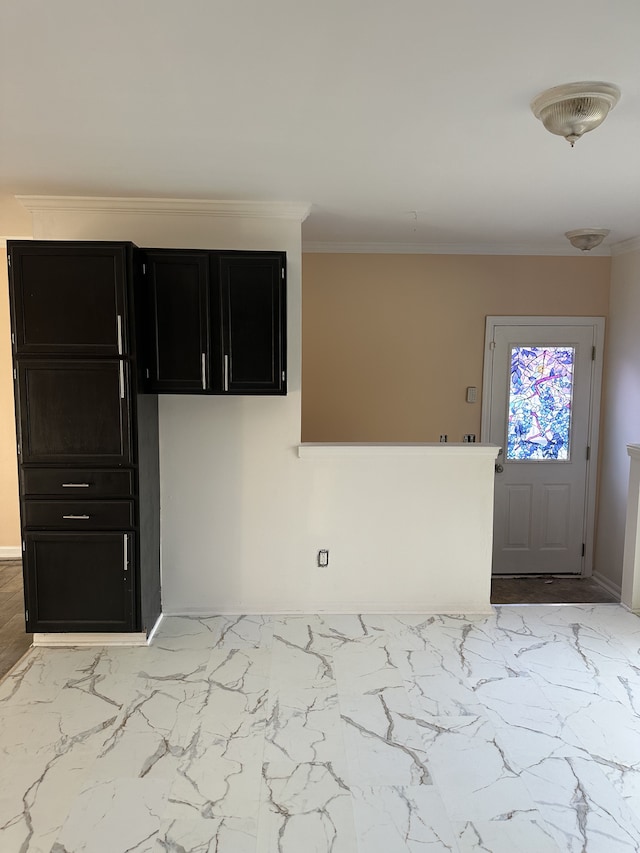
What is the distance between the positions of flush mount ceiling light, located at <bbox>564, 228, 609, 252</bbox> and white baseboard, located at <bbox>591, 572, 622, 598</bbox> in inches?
102

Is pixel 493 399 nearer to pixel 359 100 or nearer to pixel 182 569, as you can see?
pixel 182 569

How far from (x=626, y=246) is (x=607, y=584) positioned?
8.64 feet

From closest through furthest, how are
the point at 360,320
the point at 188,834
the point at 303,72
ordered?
the point at 303,72 < the point at 188,834 < the point at 360,320

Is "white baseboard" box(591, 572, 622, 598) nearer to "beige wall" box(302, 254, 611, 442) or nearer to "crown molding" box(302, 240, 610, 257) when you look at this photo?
"beige wall" box(302, 254, 611, 442)

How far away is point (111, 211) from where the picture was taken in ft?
11.3

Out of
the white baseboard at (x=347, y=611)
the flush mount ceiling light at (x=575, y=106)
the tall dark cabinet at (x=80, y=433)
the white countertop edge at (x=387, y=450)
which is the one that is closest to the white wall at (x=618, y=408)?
the white countertop edge at (x=387, y=450)

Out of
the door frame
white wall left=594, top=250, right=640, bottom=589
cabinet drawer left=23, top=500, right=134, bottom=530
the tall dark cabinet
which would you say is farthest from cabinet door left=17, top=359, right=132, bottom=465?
white wall left=594, top=250, right=640, bottom=589

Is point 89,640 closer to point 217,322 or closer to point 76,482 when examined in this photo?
point 76,482

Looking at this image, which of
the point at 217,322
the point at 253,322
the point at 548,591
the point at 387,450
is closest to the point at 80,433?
the point at 217,322

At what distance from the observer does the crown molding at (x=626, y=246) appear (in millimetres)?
4500

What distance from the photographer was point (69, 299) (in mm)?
3105

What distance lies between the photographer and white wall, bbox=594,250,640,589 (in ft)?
15.1

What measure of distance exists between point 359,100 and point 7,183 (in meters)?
1.98

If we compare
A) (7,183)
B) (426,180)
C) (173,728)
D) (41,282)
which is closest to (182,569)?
(173,728)
